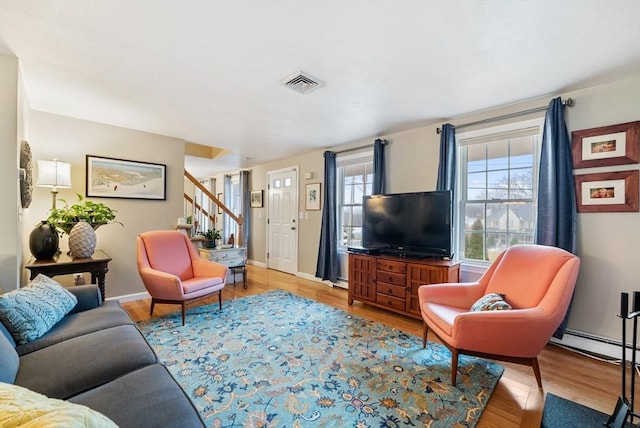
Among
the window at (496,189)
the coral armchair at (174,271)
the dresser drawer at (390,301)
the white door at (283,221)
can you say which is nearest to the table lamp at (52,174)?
the coral armchair at (174,271)

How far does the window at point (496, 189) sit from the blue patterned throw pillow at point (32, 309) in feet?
12.1

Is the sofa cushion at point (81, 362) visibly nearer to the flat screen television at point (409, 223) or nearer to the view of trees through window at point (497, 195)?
the flat screen television at point (409, 223)

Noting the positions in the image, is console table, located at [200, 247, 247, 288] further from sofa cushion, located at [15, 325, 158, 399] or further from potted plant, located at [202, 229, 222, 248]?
sofa cushion, located at [15, 325, 158, 399]

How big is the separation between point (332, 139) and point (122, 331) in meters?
3.47

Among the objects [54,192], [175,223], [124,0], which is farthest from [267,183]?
[124,0]

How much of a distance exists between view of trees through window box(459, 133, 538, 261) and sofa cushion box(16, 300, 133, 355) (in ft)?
11.2

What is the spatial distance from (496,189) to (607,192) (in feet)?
2.83

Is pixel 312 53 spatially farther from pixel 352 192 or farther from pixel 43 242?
pixel 43 242

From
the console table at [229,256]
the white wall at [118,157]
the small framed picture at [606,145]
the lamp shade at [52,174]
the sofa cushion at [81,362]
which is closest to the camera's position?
the sofa cushion at [81,362]

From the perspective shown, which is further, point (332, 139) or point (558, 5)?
point (332, 139)

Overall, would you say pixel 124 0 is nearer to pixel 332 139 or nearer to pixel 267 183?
pixel 332 139

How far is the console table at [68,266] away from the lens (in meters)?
2.33

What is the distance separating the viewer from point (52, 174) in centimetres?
284

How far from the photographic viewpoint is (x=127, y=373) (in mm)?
1265
